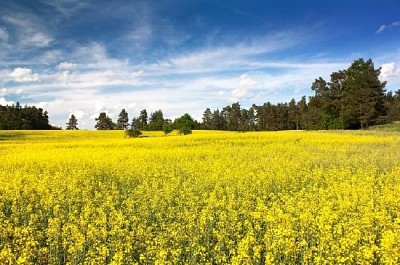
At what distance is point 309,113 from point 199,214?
87946 mm

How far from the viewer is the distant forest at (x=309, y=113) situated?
62812 millimetres

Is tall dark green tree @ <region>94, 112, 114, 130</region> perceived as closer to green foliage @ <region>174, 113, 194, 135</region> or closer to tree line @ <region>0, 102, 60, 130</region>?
tree line @ <region>0, 102, 60, 130</region>

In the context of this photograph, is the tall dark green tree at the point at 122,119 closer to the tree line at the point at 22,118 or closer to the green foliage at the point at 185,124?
the tree line at the point at 22,118

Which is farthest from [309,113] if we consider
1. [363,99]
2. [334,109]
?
[363,99]

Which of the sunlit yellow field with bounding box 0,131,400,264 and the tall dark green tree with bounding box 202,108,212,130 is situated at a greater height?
the tall dark green tree with bounding box 202,108,212,130

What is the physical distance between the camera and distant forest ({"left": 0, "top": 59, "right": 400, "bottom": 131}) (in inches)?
2473

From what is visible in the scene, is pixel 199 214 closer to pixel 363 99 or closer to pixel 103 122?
pixel 363 99

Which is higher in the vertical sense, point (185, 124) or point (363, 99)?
point (363, 99)

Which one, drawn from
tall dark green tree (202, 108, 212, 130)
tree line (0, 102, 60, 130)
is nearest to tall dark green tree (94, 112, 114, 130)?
tree line (0, 102, 60, 130)

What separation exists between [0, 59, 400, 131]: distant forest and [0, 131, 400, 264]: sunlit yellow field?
42.5 meters

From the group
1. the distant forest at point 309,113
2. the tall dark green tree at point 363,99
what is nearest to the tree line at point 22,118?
the distant forest at point 309,113

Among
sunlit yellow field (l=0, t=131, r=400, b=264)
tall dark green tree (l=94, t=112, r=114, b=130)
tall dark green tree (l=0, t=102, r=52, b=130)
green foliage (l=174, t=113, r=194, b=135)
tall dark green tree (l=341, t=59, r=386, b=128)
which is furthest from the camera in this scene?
tall dark green tree (l=94, t=112, r=114, b=130)

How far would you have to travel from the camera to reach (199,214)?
9.06m

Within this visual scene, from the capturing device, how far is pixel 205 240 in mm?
7895
